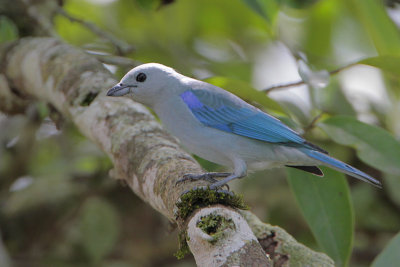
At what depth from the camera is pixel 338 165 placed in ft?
10.0

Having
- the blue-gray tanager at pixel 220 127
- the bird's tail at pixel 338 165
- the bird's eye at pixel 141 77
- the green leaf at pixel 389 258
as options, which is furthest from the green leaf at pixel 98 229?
the green leaf at pixel 389 258

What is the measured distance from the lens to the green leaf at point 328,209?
3.03m

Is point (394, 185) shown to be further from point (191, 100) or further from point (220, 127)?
point (191, 100)

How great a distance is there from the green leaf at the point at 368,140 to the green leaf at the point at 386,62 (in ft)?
1.21

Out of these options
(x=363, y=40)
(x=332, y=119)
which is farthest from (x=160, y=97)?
(x=363, y=40)

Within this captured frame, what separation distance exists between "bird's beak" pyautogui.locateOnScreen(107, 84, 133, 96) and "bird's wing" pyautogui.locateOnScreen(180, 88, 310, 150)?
0.35 metres

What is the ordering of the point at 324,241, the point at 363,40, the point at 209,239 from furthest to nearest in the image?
1. the point at 363,40
2. the point at 324,241
3. the point at 209,239

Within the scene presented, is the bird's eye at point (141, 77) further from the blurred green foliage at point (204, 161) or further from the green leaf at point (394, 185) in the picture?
the green leaf at point (394, 185)

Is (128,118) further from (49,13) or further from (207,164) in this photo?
(49,13)

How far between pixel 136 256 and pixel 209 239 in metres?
2.91

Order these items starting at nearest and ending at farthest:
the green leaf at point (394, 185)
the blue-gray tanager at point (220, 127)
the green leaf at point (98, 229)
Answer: the blue-gray tanager at point (220, 127), the green leaf at point (98, 229), the green leaf at point (394, 185)

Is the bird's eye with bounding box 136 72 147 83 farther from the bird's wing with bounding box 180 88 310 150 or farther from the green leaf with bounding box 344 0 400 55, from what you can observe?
the green leaf with bounding box 344 0 400 55

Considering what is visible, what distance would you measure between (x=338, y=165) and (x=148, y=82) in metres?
1.26

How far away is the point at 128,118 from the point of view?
10.9 feet
